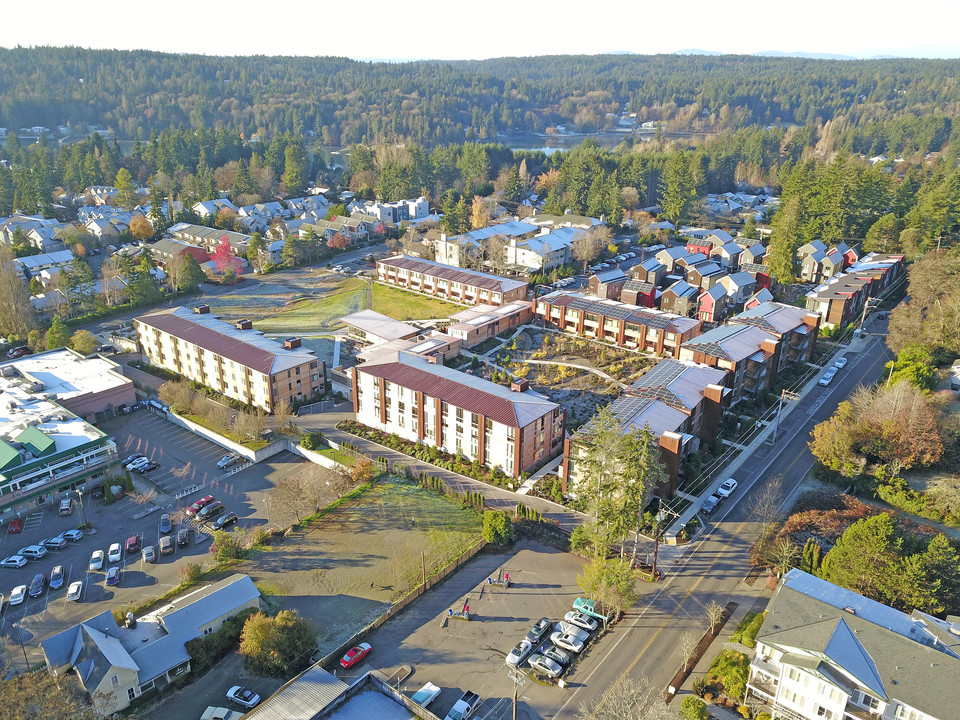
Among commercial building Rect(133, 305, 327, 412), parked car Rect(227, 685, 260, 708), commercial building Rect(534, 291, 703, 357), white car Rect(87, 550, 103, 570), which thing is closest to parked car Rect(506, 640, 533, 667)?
parked car Rect(227, 685, 260, 708)

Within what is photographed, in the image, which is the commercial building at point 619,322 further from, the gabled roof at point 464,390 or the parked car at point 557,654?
the parked car at point 557,654

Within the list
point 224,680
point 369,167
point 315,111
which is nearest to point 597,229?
point 369,167

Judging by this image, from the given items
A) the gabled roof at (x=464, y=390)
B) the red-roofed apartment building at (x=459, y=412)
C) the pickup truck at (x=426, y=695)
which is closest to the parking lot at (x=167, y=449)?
the red-roofed apartment building at (x=459, y=412)

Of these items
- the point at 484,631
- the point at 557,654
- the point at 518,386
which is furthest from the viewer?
the point at 518,386

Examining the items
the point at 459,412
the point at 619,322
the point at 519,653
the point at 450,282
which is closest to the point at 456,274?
the point at 450,282

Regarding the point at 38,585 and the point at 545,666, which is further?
the point at 38,585

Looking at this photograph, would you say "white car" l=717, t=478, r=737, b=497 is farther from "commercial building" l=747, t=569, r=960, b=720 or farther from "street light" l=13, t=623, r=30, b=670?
"street light" l=13, t=623, r=30, b=670

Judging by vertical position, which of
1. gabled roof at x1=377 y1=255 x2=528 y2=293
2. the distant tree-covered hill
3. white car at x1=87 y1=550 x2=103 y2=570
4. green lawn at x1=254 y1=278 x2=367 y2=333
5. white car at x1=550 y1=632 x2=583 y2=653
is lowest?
white car at x1=87 y1=550 x2=103 y2=570

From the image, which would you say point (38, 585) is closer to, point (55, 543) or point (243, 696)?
point (55, 543)
